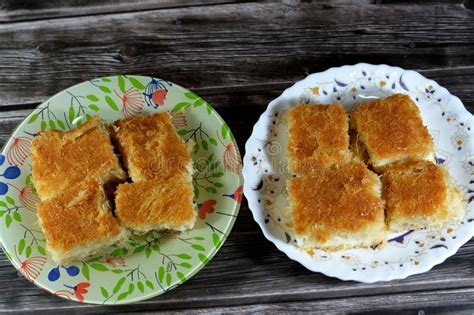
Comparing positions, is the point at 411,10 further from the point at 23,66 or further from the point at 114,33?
the point at 23,66

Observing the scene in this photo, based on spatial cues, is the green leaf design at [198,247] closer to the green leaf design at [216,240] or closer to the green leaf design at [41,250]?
the green leaf design at [216,240]

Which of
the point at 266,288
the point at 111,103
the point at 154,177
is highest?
the point at 111,103

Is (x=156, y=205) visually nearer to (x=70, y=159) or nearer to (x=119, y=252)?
(x=119, y=252)

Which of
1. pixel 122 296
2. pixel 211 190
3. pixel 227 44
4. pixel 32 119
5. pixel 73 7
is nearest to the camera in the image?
pixel 122 296

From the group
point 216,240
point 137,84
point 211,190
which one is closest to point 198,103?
point 137,84

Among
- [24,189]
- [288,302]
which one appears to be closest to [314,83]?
[288,302]

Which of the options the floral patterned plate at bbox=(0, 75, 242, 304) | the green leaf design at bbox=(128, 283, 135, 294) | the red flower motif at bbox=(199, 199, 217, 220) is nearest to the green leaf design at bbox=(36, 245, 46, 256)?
the floral patterned plate at bbox=(0, 75, 242, 304)

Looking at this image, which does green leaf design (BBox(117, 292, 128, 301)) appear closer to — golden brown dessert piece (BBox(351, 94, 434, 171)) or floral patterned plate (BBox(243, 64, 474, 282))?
floral patterned plate (BBox(243, 64, 474, 282))
